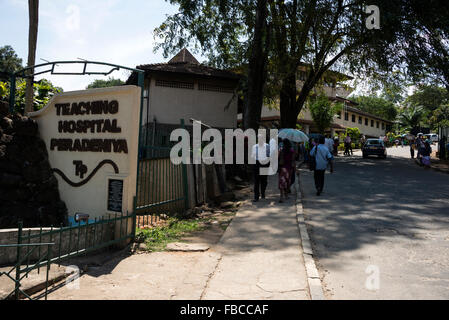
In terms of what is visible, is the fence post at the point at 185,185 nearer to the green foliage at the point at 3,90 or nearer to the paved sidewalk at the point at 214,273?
the paved sidewalk at the point at 214,273

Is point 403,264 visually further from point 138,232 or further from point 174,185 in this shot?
point 174,185

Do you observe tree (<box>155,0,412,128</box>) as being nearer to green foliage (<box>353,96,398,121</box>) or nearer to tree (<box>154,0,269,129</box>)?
tree (<box>154,0,269,129</box>)

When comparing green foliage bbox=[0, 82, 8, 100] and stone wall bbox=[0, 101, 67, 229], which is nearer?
stone wall bbox=[0, 101, 67, 229]

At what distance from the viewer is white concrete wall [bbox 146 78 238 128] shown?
20719 millimetres

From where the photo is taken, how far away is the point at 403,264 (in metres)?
5.01

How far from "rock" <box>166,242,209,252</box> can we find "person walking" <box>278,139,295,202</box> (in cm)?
428

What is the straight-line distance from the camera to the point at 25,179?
292 inches

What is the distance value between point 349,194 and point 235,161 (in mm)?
4379

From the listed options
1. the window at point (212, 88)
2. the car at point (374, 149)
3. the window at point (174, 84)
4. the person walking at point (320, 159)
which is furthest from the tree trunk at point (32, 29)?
the car at point (374, 149)

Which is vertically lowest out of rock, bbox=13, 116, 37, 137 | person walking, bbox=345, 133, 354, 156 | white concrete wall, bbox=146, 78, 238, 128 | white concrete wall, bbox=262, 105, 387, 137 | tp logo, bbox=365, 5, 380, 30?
rock, bbox=13, 116, 37, 137

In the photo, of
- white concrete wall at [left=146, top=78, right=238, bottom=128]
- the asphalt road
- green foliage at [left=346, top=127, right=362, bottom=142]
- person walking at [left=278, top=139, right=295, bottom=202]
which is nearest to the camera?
the asphalt road

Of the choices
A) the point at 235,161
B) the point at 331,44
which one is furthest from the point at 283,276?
the point at 331,44

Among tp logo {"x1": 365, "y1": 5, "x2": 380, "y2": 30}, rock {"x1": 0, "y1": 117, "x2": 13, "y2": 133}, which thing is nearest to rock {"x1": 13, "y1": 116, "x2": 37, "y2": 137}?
rock {"x1": 0, "y1": 117, "x2": 13, "y2": 133}

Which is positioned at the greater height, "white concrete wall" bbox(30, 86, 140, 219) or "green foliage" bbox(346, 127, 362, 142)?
"green foliage" bbox(346, 127, 362, 142)
